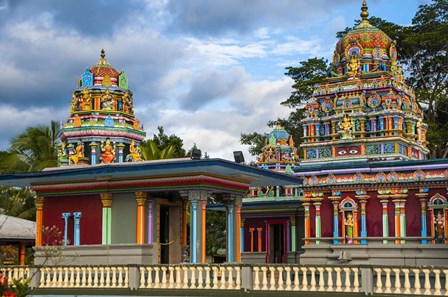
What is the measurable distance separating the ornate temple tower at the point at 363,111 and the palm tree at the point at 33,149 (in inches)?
613

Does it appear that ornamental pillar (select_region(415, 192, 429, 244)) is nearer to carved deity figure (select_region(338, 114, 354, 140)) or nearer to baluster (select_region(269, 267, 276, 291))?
carved deity figure (select_region(338, 114, 354, 140))

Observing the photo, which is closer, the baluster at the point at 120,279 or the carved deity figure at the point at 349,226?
the baluster at the point at 120,279

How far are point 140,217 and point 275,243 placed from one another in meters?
15.9

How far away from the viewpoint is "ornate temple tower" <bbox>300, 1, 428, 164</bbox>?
34219mm

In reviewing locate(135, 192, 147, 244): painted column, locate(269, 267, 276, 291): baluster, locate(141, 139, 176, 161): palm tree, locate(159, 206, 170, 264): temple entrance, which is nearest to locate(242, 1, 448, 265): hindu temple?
locate(159, 206, 170, 264): temple entrance

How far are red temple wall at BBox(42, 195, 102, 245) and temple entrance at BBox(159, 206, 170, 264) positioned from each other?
6.93 feet

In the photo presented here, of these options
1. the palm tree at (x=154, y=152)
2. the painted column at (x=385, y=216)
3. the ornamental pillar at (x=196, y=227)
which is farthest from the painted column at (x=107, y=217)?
the palm tree at (x=154, y=152)

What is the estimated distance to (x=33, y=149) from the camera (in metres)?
43.8

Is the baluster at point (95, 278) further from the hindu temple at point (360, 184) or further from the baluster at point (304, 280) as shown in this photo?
the hindu temple at point (360, 184)

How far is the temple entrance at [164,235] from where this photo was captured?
82.1ft

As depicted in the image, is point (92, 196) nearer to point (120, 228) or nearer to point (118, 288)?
point (120, 228)

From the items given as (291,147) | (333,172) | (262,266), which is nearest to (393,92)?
(333,172)

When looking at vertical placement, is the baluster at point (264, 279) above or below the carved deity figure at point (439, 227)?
below

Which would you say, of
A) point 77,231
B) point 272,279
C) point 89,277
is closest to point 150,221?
point 77,231
